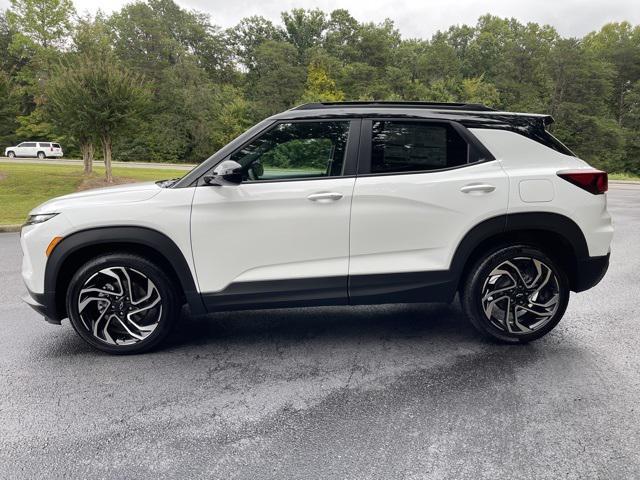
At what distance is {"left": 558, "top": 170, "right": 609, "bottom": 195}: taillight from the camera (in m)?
3.34

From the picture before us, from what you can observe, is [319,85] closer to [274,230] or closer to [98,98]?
[98,98]

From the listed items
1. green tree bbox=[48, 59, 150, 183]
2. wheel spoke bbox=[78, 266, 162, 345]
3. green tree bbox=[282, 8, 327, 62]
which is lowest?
wheel spoke bbox=[78, 266, 162, 345]

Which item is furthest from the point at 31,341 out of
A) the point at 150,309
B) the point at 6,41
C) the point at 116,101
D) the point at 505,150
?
the point at 6,41

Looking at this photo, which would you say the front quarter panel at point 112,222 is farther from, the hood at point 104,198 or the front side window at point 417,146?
the front side window at point 417,146

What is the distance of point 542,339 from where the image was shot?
366cm

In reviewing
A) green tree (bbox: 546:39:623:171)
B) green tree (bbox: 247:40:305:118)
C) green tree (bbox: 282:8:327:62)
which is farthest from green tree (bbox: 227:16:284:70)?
green tree (bbox: 546:39:623:171)

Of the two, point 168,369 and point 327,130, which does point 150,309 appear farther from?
point 327,130

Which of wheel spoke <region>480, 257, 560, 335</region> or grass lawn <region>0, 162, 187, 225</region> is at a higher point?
grass lawn <region>0, 162, 187, 225</region>

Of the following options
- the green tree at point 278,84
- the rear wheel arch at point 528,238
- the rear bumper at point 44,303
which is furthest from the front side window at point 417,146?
the green tree at point 278,84

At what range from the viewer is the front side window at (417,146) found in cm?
335

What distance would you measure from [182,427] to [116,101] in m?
16.3

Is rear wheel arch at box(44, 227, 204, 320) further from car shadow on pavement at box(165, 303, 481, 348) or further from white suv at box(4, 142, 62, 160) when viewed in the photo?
white suv at box(4, 142, 62, 160)

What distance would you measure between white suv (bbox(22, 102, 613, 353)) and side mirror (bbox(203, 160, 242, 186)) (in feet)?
0.04

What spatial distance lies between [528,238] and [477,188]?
2.04ft
